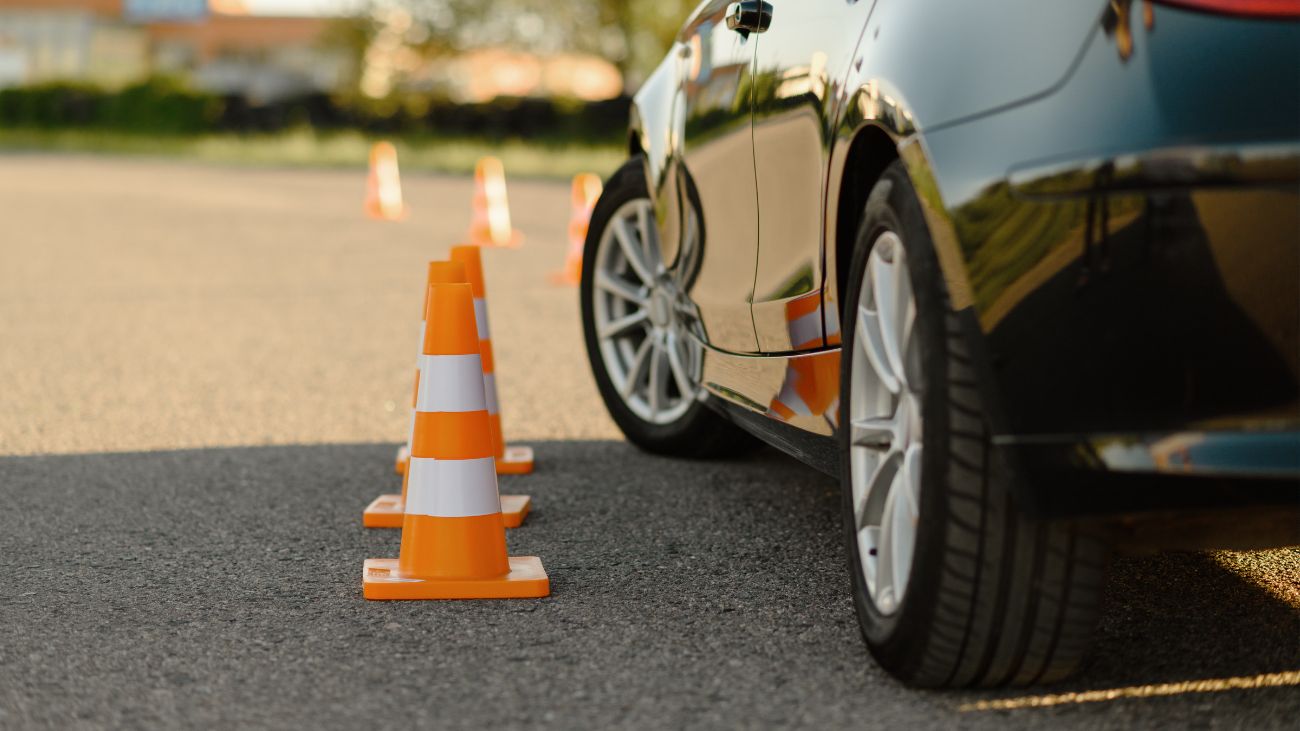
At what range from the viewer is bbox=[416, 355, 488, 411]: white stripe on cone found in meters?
3.79

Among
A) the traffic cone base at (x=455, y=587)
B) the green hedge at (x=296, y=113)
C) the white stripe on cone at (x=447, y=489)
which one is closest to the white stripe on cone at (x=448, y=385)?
the white stripe on cone at (x=447, y=489)

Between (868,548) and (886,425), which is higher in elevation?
(886,425)

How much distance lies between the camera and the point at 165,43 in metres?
95.9

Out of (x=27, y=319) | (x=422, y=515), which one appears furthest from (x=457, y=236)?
(x=422, y=515)

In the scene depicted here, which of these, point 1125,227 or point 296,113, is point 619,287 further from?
point 296,113

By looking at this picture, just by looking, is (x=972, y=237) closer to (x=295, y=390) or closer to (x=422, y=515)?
(x=422, y=515)

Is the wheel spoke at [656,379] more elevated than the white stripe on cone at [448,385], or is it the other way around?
the white stripe on cone at [448,385]

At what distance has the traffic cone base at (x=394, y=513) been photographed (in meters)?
4.40

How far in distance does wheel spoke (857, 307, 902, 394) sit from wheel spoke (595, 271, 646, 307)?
7.21ft

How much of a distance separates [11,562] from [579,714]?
1.78m

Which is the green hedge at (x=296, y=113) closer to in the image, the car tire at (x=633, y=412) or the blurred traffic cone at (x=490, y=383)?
the car tire at (x=633, y=412)

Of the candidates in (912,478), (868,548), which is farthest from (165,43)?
(912,478)

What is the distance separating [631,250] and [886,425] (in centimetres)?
232

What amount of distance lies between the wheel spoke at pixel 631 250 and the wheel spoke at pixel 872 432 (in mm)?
2034
